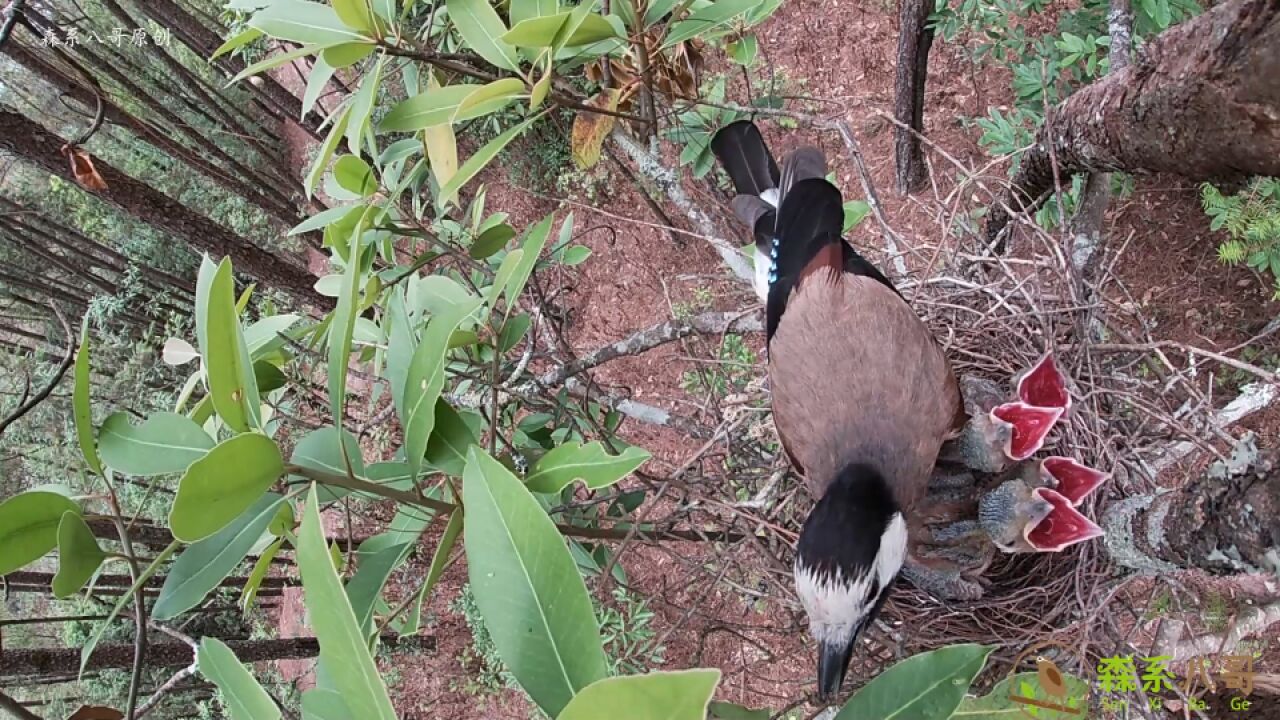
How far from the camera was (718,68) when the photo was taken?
4488 millimetres

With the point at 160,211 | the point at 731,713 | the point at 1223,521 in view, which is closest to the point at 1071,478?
the point at 1223,521

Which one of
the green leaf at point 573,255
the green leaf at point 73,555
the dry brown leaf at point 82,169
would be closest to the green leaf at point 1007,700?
the green leaf at point 73,555

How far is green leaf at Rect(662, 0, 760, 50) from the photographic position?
5.76ft

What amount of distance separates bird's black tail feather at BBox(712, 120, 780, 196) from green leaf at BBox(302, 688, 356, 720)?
199 cm

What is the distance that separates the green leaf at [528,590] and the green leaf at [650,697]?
0.20m

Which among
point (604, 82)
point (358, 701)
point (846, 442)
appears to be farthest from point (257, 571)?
point (604, 82)

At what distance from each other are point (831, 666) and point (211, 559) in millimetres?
1190

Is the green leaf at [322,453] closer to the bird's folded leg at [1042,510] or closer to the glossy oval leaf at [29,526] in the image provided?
the glossy oval leaf at [29,526]

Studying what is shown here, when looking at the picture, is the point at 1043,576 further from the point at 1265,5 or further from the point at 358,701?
the point at 358,701

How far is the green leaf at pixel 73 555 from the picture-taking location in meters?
1.08

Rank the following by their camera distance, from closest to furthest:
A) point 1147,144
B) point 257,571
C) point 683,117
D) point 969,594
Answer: point 1147,144, point 257,571, point 969,594, point 683,117

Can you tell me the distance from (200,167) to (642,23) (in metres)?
4.14

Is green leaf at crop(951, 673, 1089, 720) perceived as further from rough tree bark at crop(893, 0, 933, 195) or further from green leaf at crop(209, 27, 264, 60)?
rough tree bark at crop(893, 0, 933, 195)

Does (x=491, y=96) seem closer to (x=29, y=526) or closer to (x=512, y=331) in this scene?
(x=512, y=331)
